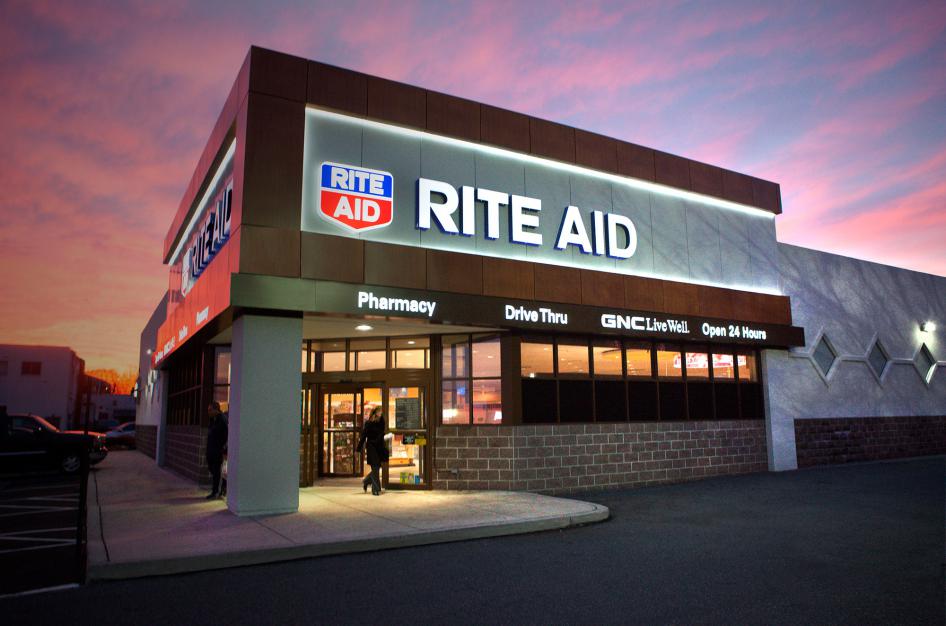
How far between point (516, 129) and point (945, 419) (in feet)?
64.9

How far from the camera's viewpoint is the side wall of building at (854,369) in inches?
758

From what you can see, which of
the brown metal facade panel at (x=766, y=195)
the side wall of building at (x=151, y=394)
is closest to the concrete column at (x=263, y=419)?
the side wall of building at (x=151, y=394)

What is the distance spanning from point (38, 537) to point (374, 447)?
5.81 m

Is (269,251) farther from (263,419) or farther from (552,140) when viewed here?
(552,140)

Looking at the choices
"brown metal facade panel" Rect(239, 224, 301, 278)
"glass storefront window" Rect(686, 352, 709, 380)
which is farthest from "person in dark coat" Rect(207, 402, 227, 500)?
"glass storefront window" Rect(686, 352, 709, 380)

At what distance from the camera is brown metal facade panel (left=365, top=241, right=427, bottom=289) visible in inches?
490

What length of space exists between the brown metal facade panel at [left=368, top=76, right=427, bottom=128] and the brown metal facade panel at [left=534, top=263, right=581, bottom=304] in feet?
13.2

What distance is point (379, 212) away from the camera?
508 inches

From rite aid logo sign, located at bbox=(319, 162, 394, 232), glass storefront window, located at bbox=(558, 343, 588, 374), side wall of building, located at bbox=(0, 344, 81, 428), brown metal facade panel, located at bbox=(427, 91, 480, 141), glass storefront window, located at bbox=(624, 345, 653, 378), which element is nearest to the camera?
rite aid logo sign, located at bbox=(319, 162, 394, 232)

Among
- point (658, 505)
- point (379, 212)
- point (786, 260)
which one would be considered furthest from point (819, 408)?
point (379, 212)

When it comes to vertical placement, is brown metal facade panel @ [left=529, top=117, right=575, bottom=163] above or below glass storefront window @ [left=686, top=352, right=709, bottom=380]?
above

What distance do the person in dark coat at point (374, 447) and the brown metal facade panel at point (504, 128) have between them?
20.9 ft

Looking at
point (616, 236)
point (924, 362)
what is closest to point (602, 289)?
point (616, 236)

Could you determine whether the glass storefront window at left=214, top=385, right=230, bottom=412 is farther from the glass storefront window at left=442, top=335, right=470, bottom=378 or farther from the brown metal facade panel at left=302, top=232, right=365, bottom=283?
the brown metal facade panel at left=302, top=232, right=365, bottom=283
